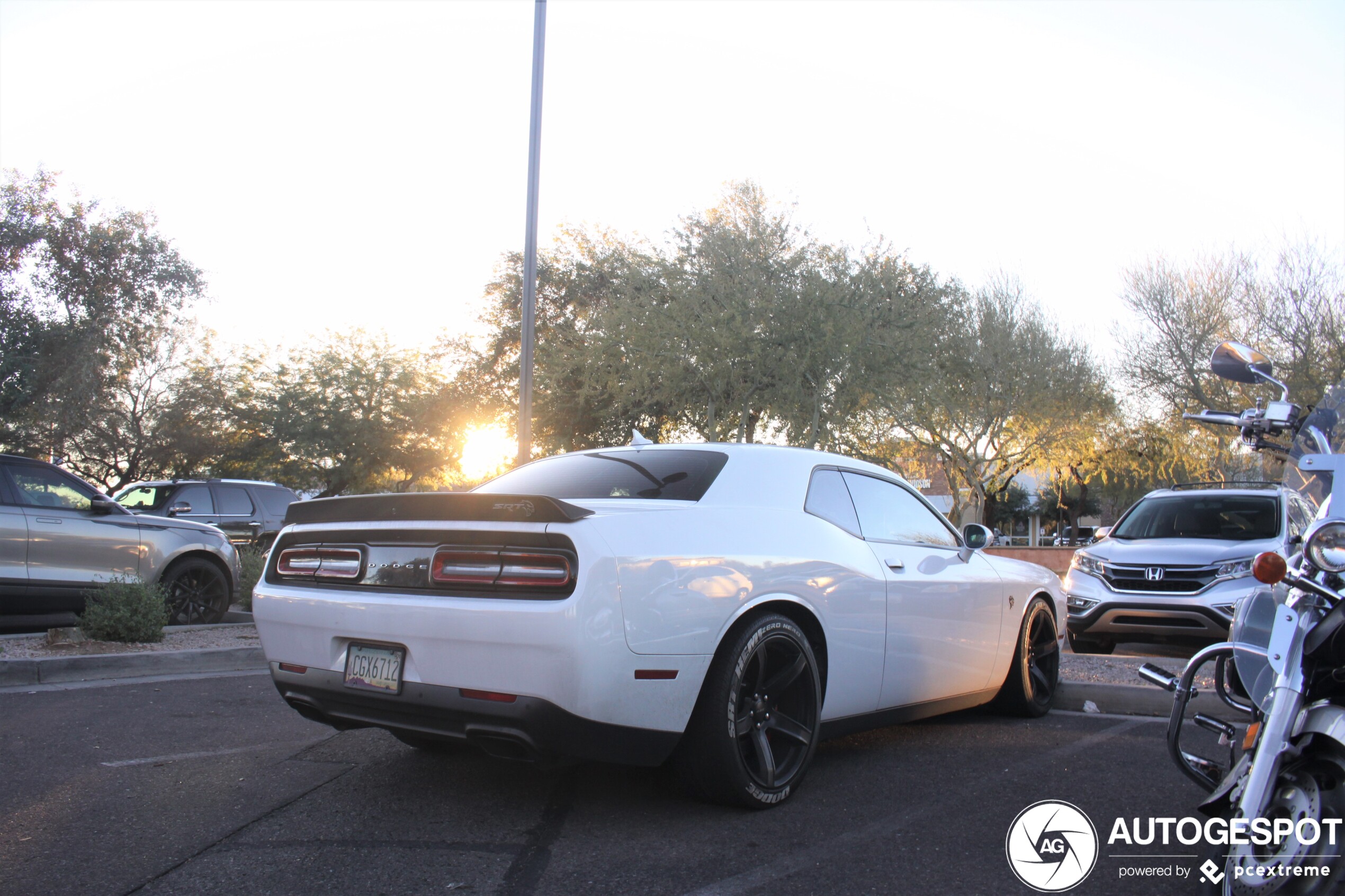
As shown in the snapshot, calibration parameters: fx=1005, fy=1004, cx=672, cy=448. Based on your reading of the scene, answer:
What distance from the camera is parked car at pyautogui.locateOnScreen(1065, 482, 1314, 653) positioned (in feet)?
27.2

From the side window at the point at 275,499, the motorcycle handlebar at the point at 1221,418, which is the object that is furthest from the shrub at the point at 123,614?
the side window at the point at 275,499

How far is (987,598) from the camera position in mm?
5285

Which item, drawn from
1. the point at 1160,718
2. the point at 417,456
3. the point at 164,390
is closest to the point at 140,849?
the point at 1160,718

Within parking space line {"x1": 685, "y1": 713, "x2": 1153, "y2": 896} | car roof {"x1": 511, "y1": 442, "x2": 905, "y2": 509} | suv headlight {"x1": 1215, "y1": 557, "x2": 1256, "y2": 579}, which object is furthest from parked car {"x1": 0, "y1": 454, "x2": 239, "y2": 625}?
suv headlight {"x1": 1215, "y1": 557, "x2": 1256, "y2": 579}

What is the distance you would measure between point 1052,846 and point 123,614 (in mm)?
6701

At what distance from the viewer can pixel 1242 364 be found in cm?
327

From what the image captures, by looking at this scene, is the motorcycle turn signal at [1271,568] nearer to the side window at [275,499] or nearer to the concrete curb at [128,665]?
the concrete curb at [128,665]

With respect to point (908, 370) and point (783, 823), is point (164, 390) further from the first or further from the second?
point (783, 823)

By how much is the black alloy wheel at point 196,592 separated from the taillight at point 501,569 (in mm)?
6882

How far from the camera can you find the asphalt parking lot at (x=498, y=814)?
314cm

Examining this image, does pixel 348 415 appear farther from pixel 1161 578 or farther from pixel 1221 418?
pixel 1221 418

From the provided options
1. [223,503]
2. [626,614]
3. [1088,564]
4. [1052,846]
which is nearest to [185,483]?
[223,503]

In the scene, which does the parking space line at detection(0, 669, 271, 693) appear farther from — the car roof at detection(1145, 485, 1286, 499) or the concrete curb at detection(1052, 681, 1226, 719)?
the car roof at detection(1145, 485, 1286, 499)

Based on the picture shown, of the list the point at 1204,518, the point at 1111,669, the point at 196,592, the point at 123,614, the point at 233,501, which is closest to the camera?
the point at 1111,669
